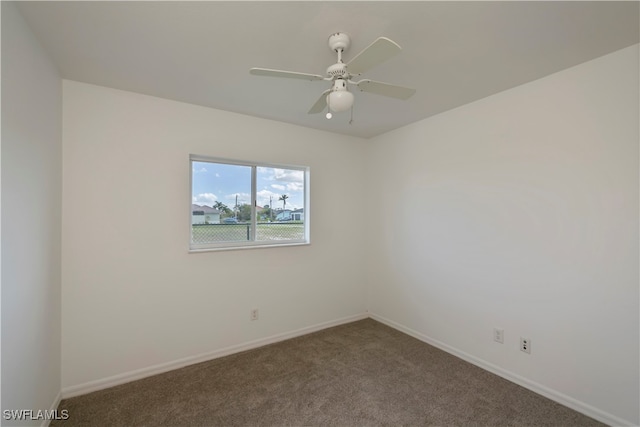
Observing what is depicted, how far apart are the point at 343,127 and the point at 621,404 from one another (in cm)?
316

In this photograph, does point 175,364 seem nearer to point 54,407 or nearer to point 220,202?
point 54,407

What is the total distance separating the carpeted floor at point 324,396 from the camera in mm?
1922

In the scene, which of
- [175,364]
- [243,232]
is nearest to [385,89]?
[243,232]

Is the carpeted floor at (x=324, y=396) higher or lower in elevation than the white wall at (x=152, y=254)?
lower

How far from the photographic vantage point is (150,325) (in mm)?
2467

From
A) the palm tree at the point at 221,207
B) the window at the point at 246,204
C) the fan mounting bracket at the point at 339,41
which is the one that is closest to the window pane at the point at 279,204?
the window at the point at 246,204

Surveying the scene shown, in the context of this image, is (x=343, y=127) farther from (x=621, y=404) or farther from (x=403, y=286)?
(x=621, y=404)

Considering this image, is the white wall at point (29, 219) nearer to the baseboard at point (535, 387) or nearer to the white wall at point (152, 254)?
the white wall at point (152, 254)

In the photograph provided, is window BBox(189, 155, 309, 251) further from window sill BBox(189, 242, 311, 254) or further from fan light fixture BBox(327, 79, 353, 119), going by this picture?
fan light fixture BBox(327, 79, 353, 119)

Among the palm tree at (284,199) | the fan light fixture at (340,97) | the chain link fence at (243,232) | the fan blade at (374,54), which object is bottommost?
the chain link fence at (243,232)

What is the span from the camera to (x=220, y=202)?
2916 millimetres

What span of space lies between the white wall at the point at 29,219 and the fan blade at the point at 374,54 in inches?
64.6

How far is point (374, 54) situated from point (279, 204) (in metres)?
2.19

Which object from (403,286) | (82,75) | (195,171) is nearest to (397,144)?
(403,286)
